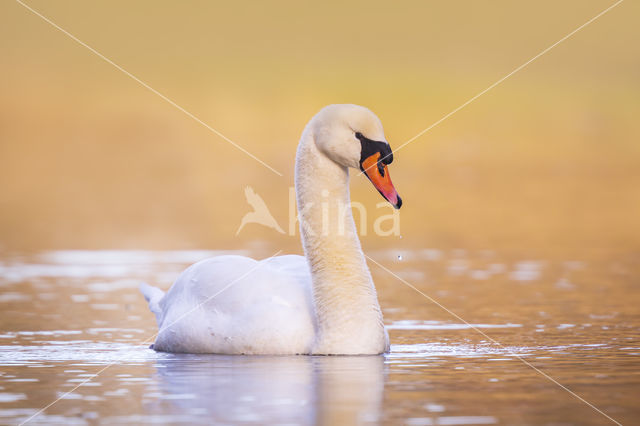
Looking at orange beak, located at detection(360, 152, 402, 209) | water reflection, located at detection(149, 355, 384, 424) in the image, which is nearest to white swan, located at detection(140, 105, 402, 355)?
orange beak, located at detection(360, 152, 402, 209)

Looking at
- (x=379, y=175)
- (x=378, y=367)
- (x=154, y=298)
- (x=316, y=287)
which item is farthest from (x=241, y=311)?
(x=154, y=298)

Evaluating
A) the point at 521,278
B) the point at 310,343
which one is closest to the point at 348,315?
the point at 310,343

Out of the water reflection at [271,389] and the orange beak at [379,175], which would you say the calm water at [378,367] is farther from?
the orange beak at [379,175]

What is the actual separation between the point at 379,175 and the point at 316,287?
1.03 meters

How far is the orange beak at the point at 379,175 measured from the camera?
959 centimetres

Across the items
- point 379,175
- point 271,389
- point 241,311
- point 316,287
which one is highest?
point 379,175

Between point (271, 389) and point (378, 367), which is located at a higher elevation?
point (378, 367)

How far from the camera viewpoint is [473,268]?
19.9 m

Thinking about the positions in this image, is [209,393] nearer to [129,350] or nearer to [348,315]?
[348,315]

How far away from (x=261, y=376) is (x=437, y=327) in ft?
12.5

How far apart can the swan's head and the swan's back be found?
1146 millimetres

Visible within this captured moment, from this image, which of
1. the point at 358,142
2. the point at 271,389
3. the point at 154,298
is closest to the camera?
the point at 271,389

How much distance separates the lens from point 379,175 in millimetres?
9672

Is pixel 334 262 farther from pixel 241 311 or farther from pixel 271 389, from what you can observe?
pixel 271 389
